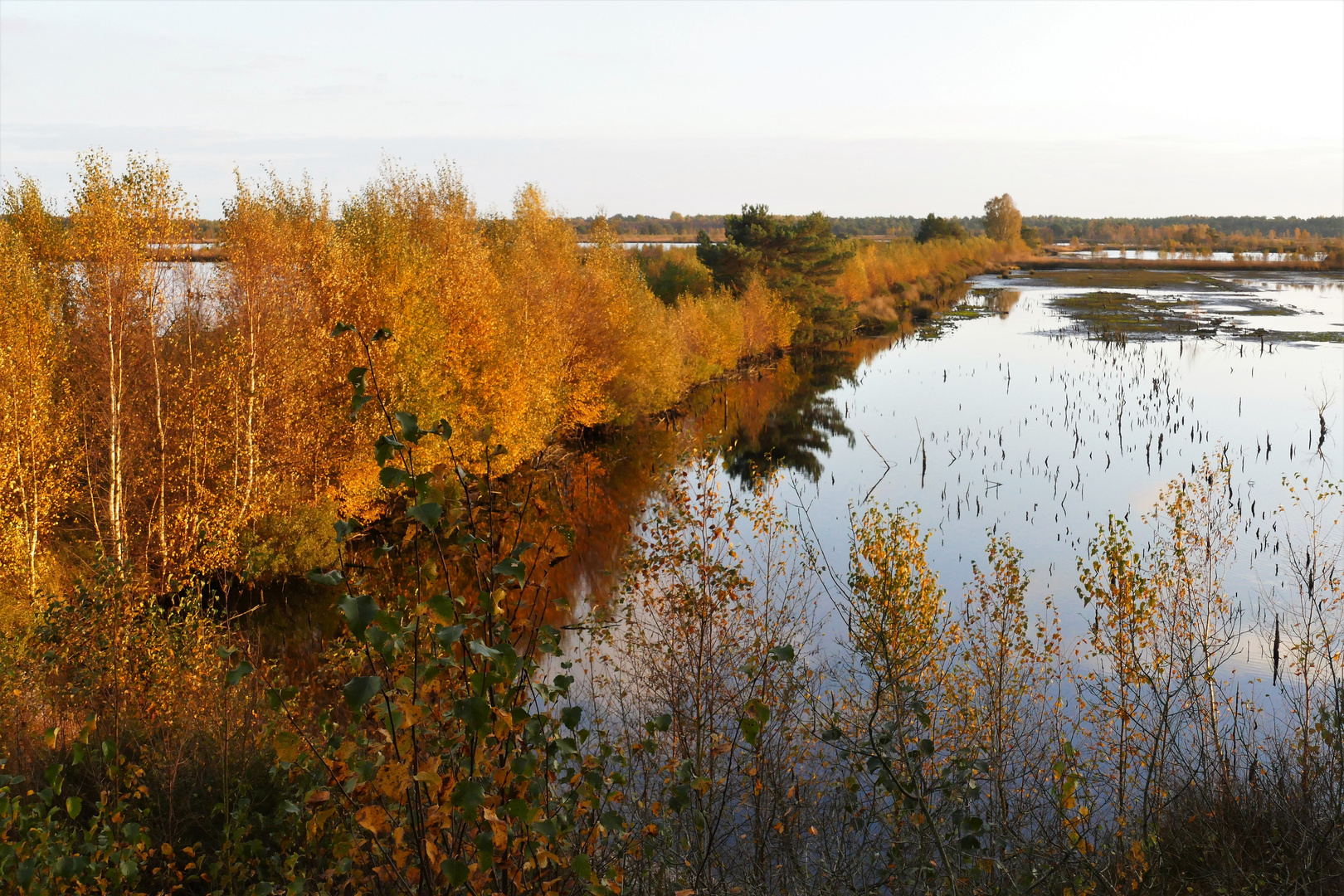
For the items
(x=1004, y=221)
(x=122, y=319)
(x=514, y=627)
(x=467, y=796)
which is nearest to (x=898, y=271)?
(x=1004, y=221)

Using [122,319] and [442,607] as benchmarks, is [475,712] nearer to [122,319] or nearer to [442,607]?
[442,607]

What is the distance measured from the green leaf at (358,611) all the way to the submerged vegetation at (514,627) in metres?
0.02

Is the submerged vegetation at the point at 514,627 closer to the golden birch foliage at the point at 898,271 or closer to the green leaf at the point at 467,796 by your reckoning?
the green leaf at the point at 467,796

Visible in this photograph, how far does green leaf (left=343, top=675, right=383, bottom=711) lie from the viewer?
2.69m

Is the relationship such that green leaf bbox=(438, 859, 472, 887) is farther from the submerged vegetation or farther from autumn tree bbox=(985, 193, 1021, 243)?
autumn tree bbox=(985, 193, 1021, 243)

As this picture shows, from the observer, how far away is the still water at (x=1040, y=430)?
2989cm

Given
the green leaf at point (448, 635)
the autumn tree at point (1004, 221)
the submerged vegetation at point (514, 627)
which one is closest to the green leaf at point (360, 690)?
the submerged vegetation at point (514, 627)

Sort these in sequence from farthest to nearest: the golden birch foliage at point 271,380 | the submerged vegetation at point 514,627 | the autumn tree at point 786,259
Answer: the autumn tree at point 786,259, the golden birch foliage at point 271,380, the submerged vegetation at point 514,627

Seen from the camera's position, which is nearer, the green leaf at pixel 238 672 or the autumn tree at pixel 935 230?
the green leaf at pixel 238 672

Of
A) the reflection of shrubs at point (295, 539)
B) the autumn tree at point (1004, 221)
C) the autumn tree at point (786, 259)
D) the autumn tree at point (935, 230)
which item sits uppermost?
the autumn tree at point (1004, 221)

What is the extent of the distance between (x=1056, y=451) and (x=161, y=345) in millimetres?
32849

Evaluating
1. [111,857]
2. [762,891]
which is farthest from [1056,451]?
[111,857]

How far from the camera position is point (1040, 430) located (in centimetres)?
4272

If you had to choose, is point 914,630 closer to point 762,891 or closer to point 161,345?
point 762,891
